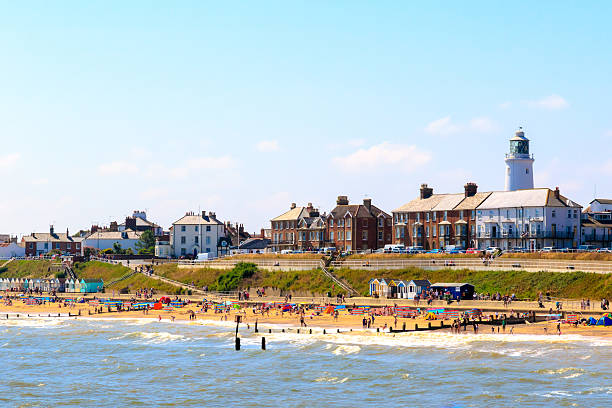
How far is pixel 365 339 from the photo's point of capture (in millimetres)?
58844

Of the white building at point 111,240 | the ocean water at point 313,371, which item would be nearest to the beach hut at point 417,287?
the ocean water at point 313,371

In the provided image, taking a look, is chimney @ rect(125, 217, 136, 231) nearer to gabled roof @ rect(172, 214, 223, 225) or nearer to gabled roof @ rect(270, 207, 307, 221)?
gabled roof @ rect(172, 214, 223, 225)

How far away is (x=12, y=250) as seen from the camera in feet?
523

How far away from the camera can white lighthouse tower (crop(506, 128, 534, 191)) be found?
106500mm

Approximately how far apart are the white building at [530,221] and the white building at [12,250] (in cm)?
10063

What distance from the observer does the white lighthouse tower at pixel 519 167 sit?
4193 inches

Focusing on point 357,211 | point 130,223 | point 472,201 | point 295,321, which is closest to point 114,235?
point 130,223

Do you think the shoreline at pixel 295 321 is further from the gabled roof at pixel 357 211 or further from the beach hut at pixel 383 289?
the gabled roof at pixel 357 211

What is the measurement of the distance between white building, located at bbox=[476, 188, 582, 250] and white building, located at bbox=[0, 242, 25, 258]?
100628mm

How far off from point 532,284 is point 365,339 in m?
21.9

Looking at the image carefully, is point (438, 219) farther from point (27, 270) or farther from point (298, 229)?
point (27, 270)

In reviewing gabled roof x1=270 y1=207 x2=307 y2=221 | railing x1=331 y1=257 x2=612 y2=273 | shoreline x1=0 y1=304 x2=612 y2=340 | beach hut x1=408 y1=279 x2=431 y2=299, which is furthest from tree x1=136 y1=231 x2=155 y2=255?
beach hut x1=408 y1=279 x2=431 y2=299

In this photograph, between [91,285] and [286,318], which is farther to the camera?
[91,285]

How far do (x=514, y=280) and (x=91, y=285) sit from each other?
62.2 meters
